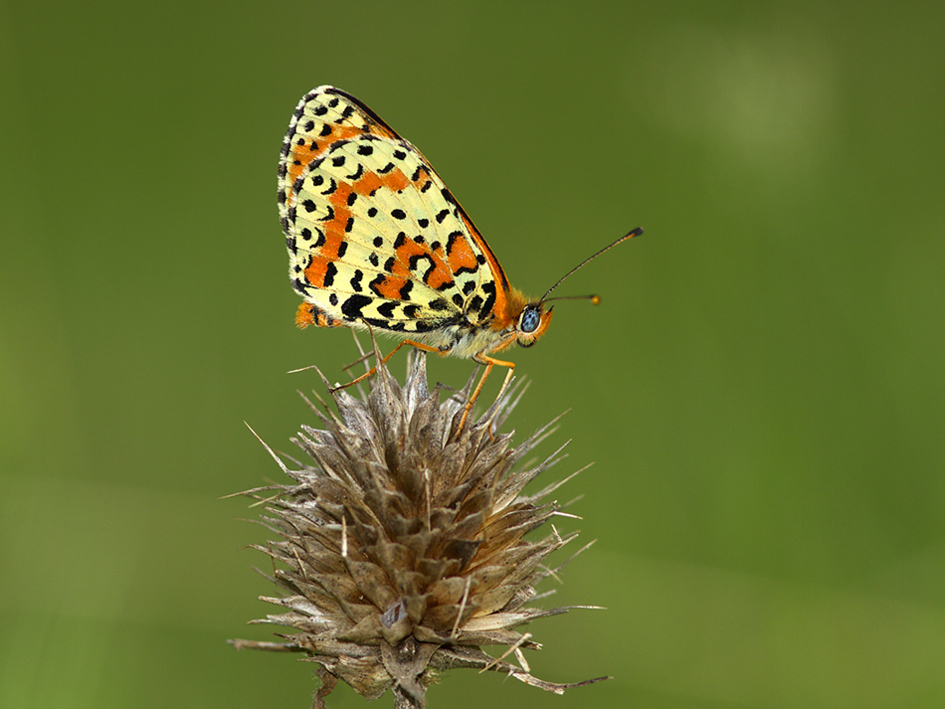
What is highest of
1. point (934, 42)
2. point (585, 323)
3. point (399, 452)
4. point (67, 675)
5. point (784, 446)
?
point (934, 42)

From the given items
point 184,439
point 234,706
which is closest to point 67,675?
point 234,706

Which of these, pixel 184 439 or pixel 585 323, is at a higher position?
pixel 585 323

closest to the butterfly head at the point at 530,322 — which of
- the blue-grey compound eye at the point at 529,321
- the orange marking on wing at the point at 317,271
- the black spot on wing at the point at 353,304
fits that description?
the blue-grey compound eye at the point at 529,321

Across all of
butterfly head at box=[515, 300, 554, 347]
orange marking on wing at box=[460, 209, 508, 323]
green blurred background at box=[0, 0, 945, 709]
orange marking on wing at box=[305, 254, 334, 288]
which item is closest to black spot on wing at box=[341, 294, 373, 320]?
orange marking on wing at box=[305, 254, 334, 288]

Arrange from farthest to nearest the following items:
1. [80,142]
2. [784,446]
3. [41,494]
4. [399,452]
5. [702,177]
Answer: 1. [80,142]
2. [702,177]
3. [784,446]
4. [41,494]
5. [399,452]

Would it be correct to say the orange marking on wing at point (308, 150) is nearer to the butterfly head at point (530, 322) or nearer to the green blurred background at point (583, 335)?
the butterfly head at point (530, 322)

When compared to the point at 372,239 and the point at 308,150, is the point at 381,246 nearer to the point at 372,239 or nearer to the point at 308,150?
the point at 372,239

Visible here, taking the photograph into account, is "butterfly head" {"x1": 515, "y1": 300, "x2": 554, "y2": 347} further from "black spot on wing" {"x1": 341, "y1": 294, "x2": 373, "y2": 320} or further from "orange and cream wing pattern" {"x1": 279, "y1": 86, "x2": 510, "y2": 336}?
"black spot on wing" {"x1": 341, "y1": 294, "x2": 373, "y2": 320}

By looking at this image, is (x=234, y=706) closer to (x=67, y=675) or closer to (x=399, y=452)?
(x=67, y=675)
